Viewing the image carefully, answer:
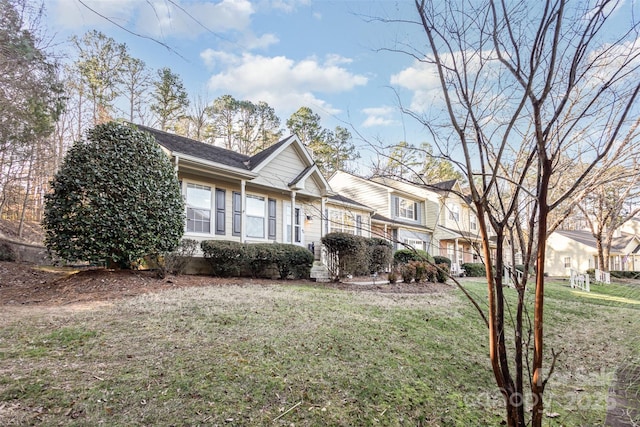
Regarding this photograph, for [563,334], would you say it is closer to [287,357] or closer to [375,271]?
[287,357]

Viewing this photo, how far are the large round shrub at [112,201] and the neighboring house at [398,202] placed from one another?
47.3 feet

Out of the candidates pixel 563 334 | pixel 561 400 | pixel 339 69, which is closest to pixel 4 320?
pixel 339 69

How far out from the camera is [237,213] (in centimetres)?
1232

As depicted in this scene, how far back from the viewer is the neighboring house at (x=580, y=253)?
31.4 meters

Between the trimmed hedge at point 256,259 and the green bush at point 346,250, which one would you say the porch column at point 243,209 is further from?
the green bush at point 346,250

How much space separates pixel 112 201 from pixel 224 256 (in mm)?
3390

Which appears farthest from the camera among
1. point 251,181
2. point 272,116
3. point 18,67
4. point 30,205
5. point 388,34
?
point 272,116

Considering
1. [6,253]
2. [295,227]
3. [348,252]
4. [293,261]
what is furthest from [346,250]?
[6,253]

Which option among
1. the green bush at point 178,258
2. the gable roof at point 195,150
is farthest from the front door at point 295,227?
the green bush at point 178,258

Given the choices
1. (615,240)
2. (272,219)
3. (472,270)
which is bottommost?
(472,270)

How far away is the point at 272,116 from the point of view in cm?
2712

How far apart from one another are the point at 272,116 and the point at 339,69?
2491 centimetres

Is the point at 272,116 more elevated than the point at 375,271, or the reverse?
the point at 272,116

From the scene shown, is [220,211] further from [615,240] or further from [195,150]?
[615,240]
